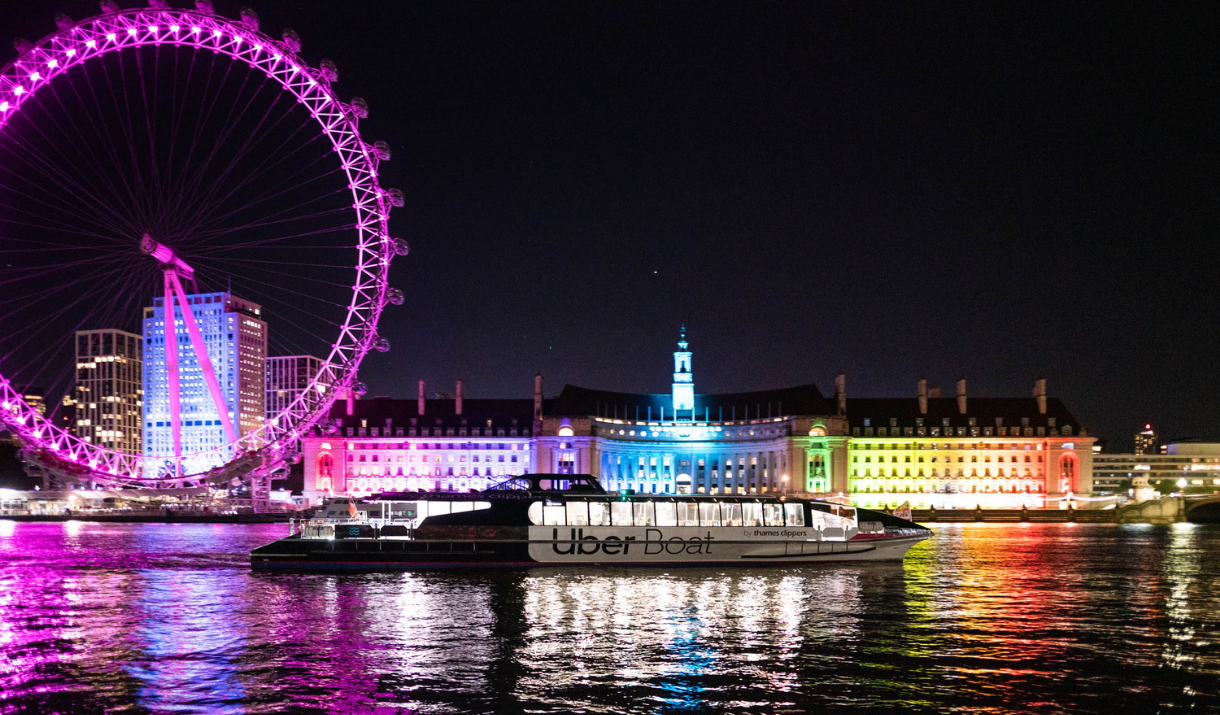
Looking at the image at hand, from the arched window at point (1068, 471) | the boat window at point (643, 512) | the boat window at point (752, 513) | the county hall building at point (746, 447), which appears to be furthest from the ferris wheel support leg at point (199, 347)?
the arched window at point (1068, 471)

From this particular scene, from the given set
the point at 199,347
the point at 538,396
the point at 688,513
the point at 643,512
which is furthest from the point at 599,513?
the point at 538,396

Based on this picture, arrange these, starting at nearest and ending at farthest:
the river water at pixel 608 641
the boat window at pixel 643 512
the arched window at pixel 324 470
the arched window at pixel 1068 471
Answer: the river water at pixel 608 641, the boat window at pixel 643 512, the arched window at pixel 1068 471, the arched window at pixel 324 470

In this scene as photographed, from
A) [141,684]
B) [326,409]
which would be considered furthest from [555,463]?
[141,684]

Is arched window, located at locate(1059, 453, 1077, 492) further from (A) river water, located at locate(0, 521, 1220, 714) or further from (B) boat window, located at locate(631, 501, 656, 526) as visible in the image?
(B) boat window, located at locate(631, 501, 656, 526)

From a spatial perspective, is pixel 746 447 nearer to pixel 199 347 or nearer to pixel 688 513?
pixel 199 347

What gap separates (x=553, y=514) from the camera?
5844 cm

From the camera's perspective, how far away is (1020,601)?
44531 millimetres

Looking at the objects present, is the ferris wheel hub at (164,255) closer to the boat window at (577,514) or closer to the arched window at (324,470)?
the boat window at (577,514)

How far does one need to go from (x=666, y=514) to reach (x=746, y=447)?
127 meters

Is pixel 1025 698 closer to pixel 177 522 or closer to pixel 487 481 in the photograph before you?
pixel 177 522

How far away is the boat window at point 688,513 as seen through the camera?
58938 mm

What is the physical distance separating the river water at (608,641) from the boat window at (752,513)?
9.12 ft

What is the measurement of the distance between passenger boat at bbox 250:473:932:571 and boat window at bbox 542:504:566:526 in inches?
2.0

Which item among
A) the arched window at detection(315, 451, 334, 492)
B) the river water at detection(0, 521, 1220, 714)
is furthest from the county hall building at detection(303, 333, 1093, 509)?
the river water at detection(0, 521, 1220, 714)
